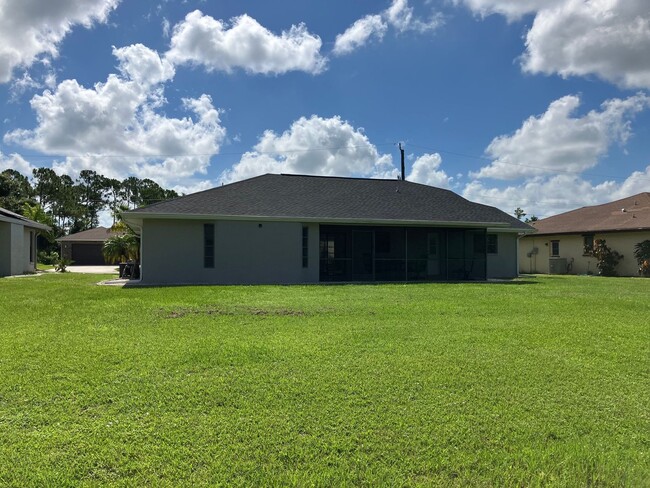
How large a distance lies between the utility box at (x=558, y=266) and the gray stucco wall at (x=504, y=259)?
17.8 feet

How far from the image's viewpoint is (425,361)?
523 centimetres

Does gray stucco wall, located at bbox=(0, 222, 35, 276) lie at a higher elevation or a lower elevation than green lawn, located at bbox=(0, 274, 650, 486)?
higher

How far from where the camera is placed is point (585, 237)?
2595 centimetres

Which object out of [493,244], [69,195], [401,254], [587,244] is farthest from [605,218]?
[69,195]

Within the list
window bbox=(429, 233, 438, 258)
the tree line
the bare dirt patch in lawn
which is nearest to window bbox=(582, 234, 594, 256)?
window bbox=(429, 233, 438, 258)

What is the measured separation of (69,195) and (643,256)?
60.0m

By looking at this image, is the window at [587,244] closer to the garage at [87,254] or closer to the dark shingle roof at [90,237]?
the dark shingle roof at [90,237]

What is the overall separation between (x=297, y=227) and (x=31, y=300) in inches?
356

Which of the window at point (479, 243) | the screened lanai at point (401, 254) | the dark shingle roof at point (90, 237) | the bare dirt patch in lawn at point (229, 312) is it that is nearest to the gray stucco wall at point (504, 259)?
the window at point (479, 243)

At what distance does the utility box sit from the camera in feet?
86.4

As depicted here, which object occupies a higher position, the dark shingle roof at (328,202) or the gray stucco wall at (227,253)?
the dark shingle roof at (328,202)

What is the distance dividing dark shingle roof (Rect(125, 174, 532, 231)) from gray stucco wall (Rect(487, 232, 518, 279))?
36.4 inches

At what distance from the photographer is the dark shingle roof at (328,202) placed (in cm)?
1689

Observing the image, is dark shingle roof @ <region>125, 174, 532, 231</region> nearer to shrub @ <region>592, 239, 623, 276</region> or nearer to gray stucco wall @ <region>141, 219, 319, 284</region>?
gray stucco wall @ <region>141, 219, 319, 284</region>
